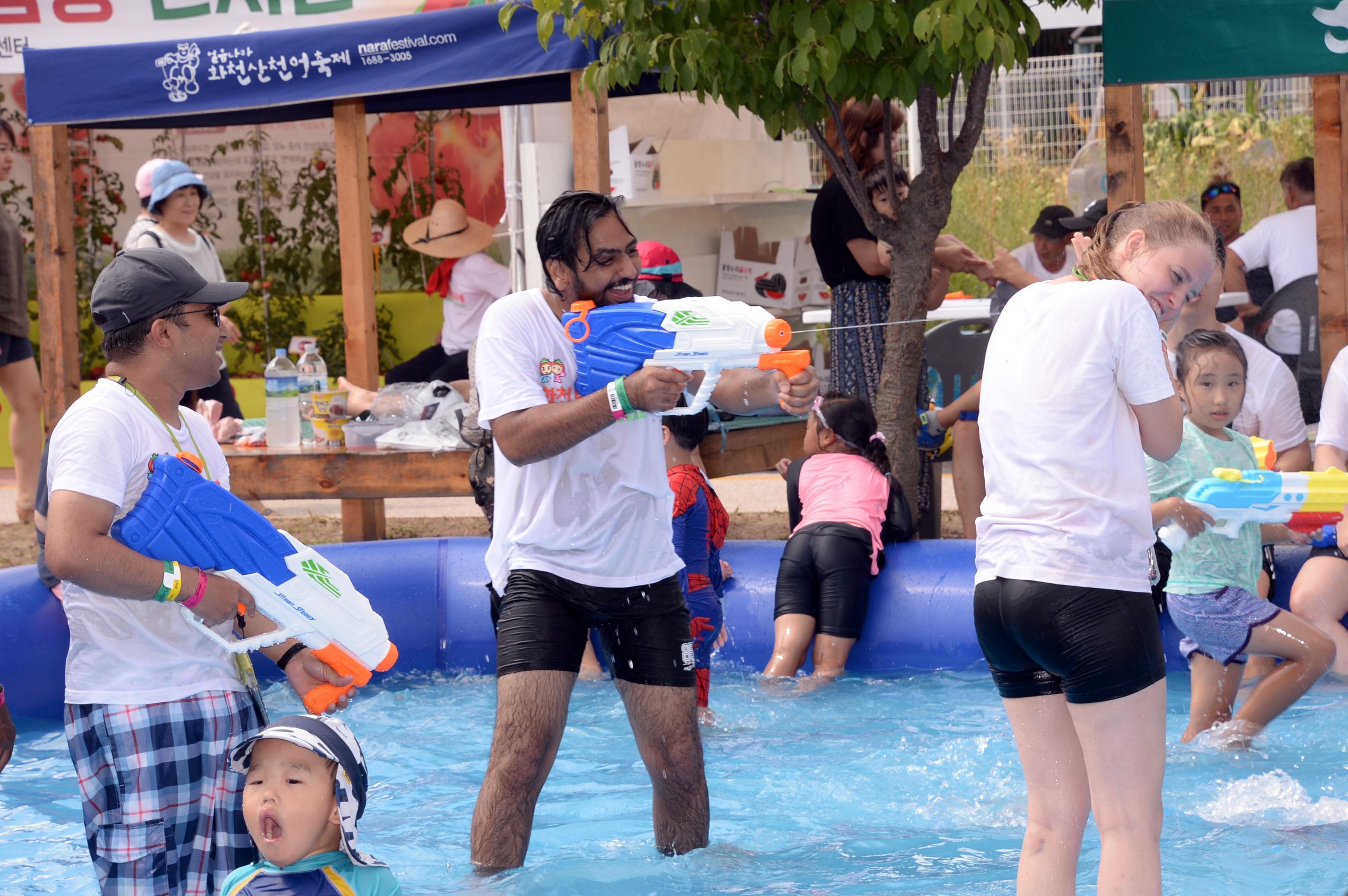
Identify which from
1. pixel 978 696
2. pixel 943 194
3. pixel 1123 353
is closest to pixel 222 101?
pixel 943 194

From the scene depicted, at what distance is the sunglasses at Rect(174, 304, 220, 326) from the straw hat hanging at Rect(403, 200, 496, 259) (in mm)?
6521

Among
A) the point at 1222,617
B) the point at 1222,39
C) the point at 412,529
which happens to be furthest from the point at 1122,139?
the point at 412,529

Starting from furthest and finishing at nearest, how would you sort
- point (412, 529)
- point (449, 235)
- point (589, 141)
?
Result: point (449, 235) < point (412, 529) < point (589, 141)

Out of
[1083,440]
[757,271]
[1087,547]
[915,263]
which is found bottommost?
[1087,547]

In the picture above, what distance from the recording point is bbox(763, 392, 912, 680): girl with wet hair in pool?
5.88m

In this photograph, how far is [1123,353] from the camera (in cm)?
280

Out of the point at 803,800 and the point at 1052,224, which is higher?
the point at 1052,224

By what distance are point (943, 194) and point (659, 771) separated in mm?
3734

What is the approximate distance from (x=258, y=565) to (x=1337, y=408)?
13.0 ft

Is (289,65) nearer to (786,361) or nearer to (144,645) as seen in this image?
(786,361)

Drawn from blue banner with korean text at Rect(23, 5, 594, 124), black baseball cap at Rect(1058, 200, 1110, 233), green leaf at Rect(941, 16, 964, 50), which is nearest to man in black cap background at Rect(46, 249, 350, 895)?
green leaf at Rect(941, 16, 964, 50)

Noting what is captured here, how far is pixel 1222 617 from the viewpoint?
4.61 meters

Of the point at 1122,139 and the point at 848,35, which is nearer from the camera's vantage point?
the point at 848,35

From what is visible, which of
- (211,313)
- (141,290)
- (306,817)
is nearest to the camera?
(306,817)
